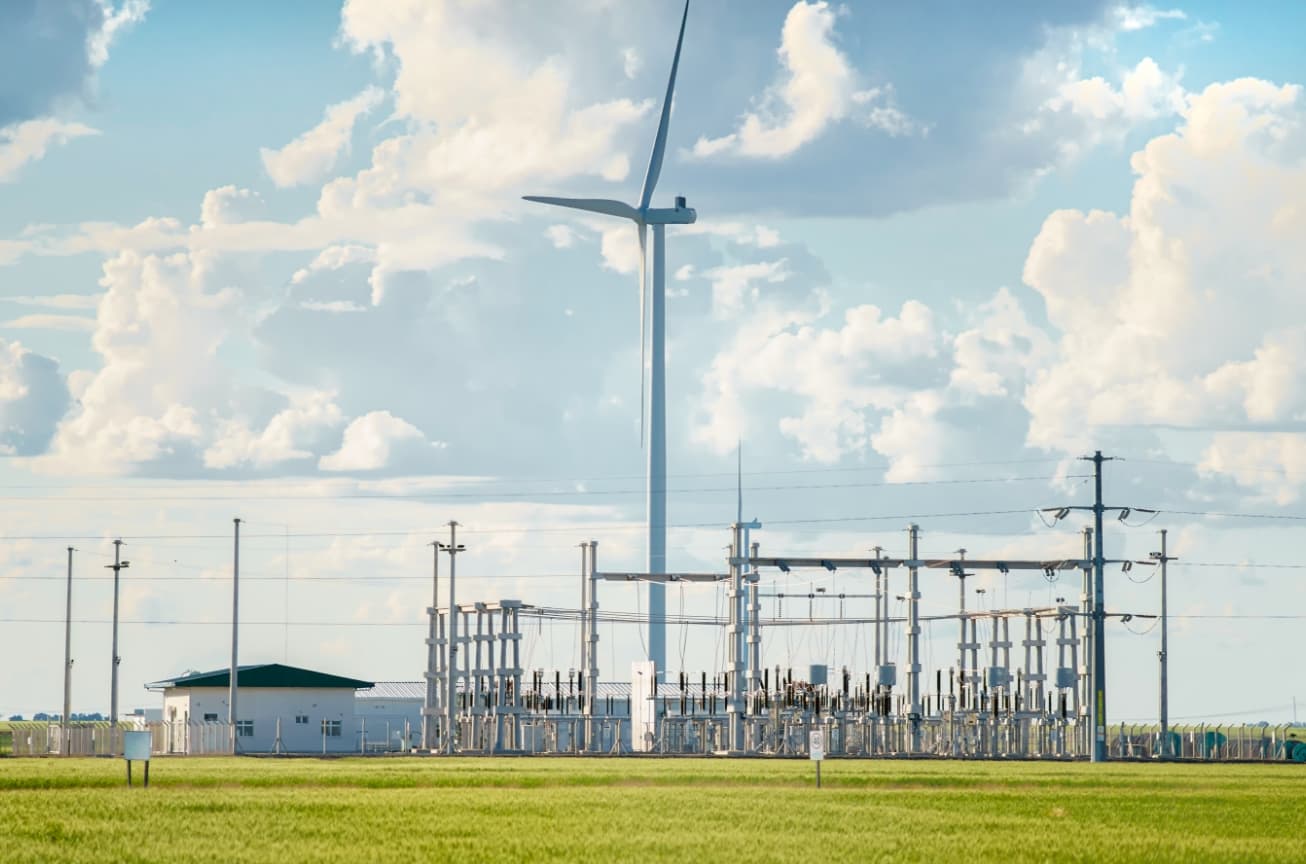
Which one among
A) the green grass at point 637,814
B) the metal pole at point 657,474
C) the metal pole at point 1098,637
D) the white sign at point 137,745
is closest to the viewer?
the green grass at point 637,814

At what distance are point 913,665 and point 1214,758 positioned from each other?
1769 centimetres

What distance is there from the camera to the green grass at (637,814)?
1288 inches

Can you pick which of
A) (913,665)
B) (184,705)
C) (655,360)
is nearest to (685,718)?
(913,665)

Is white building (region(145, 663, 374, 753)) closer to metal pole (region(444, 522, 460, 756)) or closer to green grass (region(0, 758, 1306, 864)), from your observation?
metal pole (region(444, 522, 460, 756))

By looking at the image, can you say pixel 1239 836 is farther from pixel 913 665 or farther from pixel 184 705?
pixel 184 705

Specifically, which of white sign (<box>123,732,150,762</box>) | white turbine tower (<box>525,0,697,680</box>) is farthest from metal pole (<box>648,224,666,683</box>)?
white sign (<box>123,732,150,762</box>)

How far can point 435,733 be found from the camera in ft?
323

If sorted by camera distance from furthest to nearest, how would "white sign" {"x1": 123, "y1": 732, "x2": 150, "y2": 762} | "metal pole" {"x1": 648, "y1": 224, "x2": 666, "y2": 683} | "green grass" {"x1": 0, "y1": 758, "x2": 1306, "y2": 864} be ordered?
"metal pole" {"x1": 648, "y1": 224, "x2": 666, "y2": 683}
"white sign" {"x1": 123, "y1": 732, "x2": 150, "y2": 762}
"green grass" {"x1": 0, "y1": 758, "x2": 1306, "y2": 864}

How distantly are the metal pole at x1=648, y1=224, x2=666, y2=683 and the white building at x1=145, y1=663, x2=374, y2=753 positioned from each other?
51.8 feet

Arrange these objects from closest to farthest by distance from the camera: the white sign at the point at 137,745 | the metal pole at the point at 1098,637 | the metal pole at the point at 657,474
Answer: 1. the white sign at the point at 137,745
2. the metal pole at the point at 1098,637
3. the metal pole at the point at 657,474

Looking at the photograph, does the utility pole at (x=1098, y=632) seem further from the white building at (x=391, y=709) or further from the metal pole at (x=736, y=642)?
the white building at (x=391, y=709)

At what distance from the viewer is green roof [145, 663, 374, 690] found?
350 feet

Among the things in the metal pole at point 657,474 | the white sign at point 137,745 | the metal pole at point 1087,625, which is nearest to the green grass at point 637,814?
the white sign at point 137,745

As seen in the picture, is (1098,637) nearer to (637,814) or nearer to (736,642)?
(736,642)
